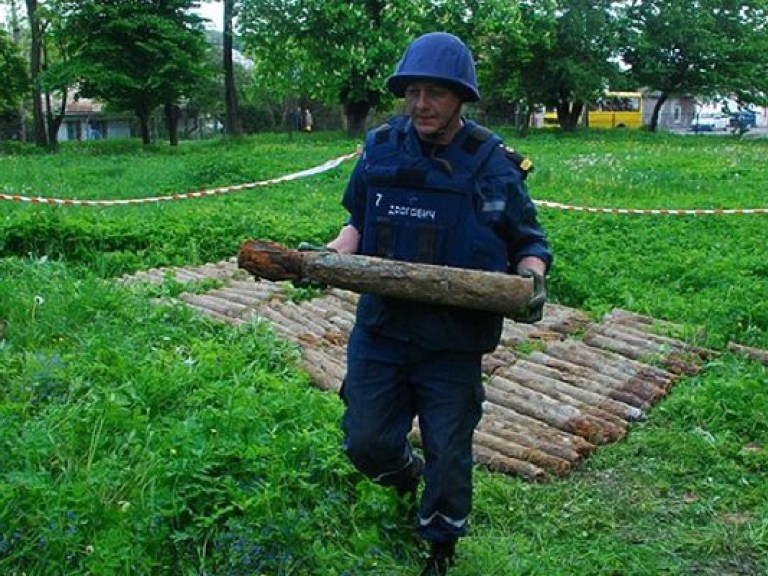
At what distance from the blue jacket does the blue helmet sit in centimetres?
18

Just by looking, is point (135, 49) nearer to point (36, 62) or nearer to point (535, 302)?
point (36, 62)

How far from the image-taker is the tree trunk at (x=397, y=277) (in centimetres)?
290

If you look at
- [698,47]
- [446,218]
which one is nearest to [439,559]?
[446,218]

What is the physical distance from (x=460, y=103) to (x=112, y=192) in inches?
515

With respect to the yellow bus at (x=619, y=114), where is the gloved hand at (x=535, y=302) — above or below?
above

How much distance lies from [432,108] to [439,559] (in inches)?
64.5

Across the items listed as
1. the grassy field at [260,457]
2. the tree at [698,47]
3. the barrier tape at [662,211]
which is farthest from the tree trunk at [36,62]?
the grassy field at [260,457]

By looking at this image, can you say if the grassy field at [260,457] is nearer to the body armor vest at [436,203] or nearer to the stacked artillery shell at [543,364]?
the stacked artillery shell at [543,364]

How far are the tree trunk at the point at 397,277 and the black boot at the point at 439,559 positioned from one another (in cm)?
96

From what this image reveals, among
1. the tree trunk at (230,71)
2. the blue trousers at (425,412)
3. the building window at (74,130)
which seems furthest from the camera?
the building window at (74,130)

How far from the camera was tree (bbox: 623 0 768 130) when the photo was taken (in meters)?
36.7

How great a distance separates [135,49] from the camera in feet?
91.7

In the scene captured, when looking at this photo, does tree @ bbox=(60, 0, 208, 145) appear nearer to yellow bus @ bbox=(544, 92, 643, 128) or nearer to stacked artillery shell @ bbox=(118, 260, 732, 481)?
stacked artillery shell @ bbox=(118, 260, 732, 481)

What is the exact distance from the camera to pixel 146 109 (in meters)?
29.3
